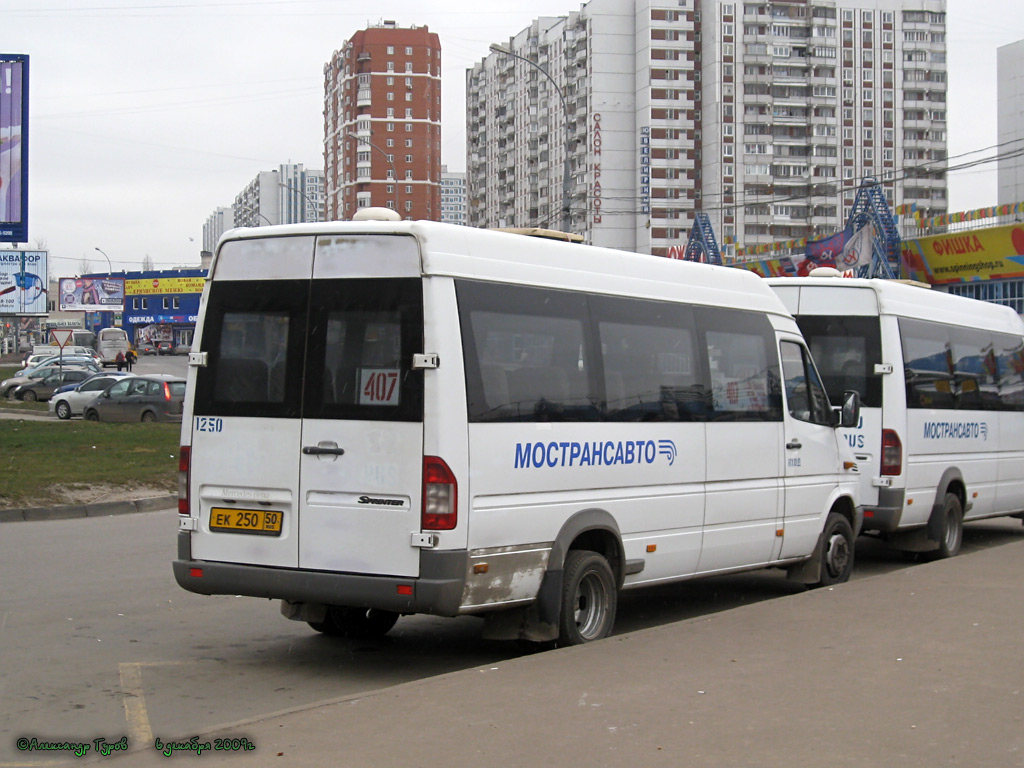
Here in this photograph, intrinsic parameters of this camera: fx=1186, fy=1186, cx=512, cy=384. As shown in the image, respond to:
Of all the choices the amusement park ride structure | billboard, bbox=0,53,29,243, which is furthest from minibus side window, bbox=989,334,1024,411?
billboard, bbox=0,53,29,243

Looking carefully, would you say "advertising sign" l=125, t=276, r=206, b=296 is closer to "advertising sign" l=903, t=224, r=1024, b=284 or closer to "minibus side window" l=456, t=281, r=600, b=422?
"advertising sign" l=903, t=224, r=1024, b=284

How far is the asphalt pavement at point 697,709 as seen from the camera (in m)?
5.04

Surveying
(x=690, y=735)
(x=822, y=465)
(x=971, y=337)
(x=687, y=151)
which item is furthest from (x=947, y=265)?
(x=687, y=151)

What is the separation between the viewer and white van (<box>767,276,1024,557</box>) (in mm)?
11867

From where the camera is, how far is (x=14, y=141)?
102 feet

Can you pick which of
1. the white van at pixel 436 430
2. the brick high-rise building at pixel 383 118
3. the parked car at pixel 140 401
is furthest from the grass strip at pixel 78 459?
the brick high-rise building at pixel 383 118

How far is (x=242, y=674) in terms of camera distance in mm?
7352

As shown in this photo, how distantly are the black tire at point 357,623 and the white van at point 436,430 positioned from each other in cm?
2

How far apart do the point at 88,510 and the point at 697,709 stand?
12.3m

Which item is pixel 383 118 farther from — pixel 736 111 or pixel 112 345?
pixel 736 111

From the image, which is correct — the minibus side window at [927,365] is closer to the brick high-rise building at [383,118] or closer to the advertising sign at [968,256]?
the advertising sign at [968,256]

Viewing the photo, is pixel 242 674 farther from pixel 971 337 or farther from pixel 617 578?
pixel 971 337

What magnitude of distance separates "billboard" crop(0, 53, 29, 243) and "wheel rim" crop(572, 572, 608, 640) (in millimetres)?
27833

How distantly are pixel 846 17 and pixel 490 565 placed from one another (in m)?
134
